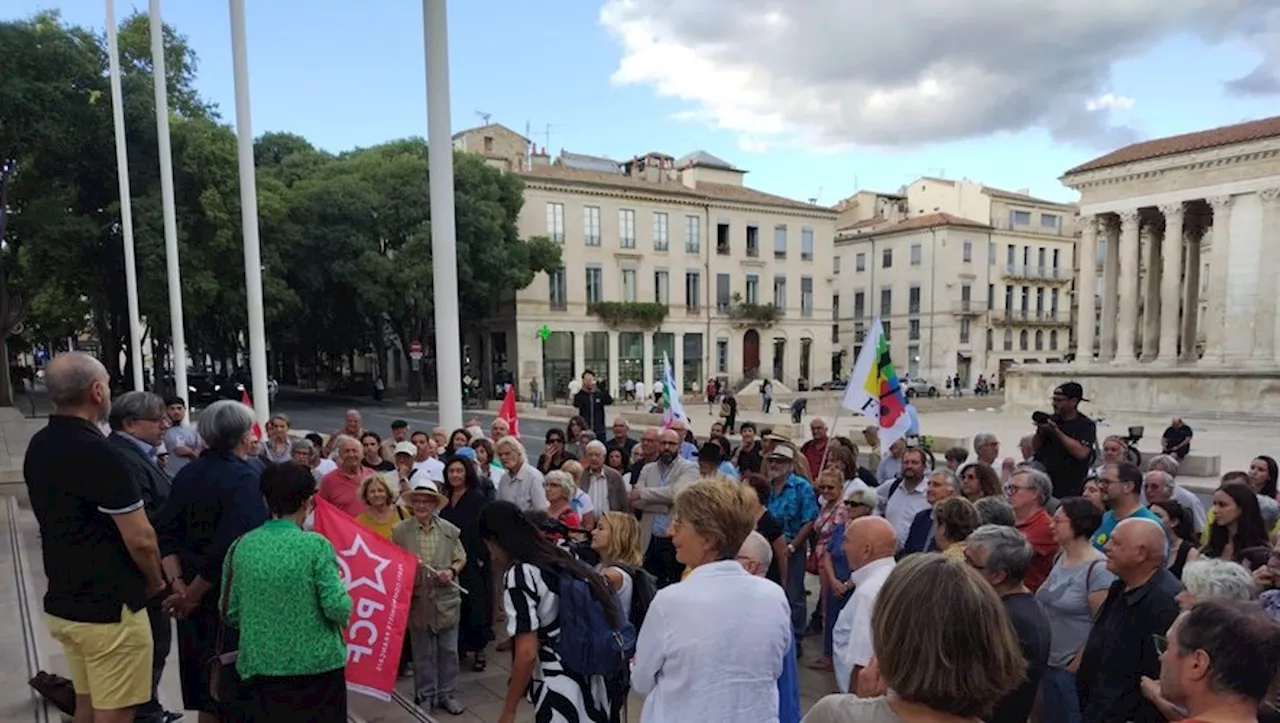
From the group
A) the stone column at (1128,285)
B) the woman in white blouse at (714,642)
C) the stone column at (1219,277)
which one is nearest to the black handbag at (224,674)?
the woman in white blouse at (714,642)

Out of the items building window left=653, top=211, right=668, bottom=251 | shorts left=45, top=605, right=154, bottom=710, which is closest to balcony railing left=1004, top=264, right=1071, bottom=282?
building window left=653, top=211, right=668, bottom=251

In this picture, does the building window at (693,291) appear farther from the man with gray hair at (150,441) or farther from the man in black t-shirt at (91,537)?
the man in black t-shirt at (91,537)

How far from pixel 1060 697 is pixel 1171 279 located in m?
35.1

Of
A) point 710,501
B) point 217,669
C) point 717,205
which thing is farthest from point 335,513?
point 717,205

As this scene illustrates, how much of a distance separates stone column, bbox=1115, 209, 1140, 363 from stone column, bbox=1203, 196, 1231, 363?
2.64 m

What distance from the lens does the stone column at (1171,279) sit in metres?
31.4

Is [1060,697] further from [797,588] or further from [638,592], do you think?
Answer: [797,588]

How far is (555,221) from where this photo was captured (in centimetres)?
4194

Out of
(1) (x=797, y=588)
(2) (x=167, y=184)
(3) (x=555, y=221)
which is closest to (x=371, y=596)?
(1) (x=797, y=588)

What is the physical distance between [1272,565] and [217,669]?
188 inches

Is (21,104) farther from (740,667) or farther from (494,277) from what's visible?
(740,667)

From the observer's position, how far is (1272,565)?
11.7ft

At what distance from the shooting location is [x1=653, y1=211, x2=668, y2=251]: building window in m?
44.9

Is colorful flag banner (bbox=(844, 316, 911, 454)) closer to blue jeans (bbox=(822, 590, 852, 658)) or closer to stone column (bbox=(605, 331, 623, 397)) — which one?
blue jeans (bbox=(822, 590, 852, 658))
